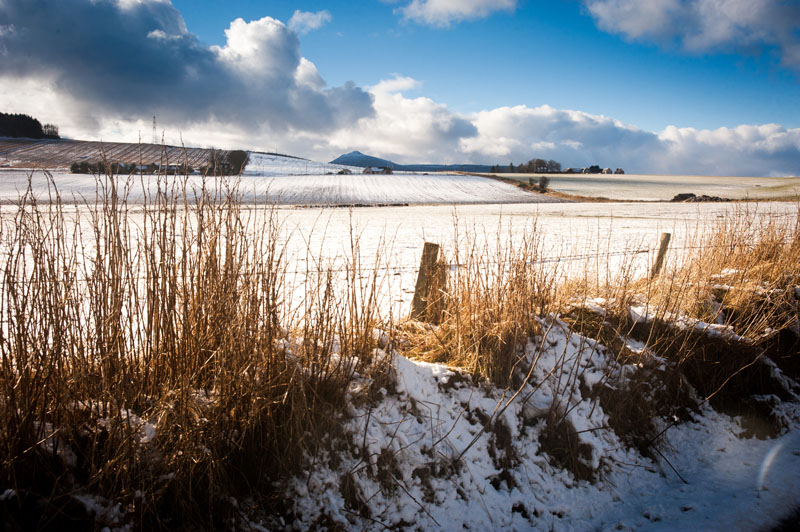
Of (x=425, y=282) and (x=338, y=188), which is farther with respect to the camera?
(x=338, y=188)

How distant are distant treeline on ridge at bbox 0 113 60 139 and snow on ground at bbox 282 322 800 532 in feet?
235

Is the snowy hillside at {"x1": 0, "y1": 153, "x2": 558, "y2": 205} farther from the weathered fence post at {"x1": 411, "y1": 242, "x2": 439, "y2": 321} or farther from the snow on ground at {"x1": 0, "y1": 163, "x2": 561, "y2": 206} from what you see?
the weathered fence post at {"x1": 411, "y1": 242, "x2": 439, "y2": 321}

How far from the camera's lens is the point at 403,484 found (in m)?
3.18

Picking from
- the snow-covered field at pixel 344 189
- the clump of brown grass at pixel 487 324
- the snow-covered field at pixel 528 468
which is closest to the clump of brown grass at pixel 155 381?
the snow-covered field at pixel 528 468

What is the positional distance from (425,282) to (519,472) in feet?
7.34

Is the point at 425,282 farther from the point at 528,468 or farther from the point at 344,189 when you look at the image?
the point at 344,189

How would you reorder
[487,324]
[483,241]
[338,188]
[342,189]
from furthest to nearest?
[338,188] → [342,189] → [483,241] → [487,324]

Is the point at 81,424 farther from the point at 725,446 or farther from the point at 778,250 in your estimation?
the point at 778,250

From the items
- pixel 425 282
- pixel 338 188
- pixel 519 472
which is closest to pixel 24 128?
pixel 338 188

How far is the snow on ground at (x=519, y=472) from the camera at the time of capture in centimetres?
308

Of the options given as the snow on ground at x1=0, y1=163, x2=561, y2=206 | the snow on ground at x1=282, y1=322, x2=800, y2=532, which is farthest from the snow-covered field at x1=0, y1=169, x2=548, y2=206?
the snow on ground at x1=282, y1=322, x2=800, y2=532

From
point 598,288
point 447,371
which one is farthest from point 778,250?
point 447,371

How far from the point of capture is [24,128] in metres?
55.9

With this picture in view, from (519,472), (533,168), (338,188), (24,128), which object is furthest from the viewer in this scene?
(533,168)
